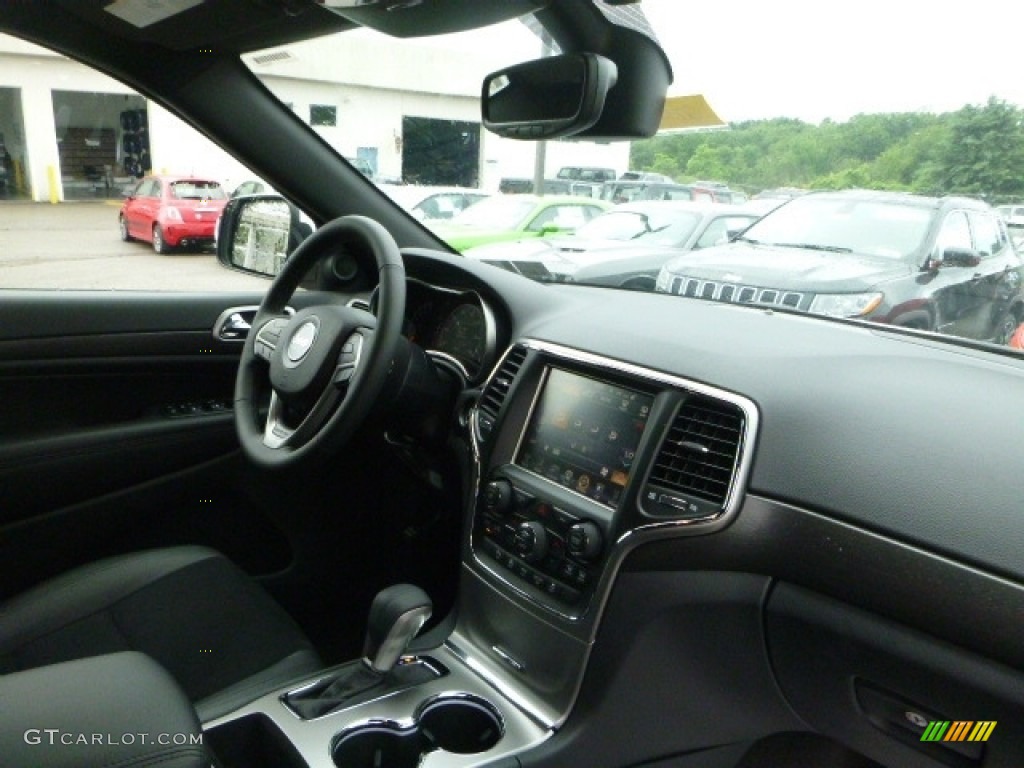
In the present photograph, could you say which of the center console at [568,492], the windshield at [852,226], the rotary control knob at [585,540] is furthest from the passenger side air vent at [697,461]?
the windshield at [852,226]

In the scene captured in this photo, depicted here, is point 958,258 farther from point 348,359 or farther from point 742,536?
point 348,359

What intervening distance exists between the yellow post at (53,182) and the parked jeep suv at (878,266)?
1.79 m

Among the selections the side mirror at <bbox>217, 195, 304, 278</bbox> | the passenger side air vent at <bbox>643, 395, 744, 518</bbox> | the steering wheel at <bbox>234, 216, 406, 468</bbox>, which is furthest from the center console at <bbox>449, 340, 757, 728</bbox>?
the side mirror at <bbox>217, 195, 304, 278</bbox>

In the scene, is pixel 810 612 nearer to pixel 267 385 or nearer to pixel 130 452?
pixel 267 385

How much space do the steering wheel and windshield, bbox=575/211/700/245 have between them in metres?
1.22

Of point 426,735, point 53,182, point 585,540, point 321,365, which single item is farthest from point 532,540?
point 53,182

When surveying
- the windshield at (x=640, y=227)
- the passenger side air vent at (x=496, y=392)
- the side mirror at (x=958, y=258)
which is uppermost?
the side mirror at (x=958, y=258)

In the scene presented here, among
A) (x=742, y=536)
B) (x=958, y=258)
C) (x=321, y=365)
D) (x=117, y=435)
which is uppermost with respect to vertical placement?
(x=958, y=258)

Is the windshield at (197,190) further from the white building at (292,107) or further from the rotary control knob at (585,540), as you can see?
the rotary control knob at (585,540)

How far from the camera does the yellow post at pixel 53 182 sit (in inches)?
102

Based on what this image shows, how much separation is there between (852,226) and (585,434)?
0.97 metres

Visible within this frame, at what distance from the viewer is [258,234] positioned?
2.81 meters

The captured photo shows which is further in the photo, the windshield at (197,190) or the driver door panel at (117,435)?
the windshield at (197,190)

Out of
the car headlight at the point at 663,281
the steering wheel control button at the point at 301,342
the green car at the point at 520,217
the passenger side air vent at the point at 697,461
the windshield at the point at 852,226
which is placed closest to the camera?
the passenger side air vent at the point at 697,461
